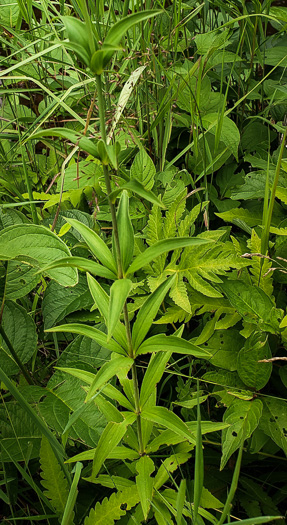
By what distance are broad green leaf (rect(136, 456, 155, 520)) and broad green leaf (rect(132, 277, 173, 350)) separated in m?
0.27

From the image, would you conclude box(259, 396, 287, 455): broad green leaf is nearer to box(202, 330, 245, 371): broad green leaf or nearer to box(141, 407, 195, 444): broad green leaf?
box(202, 330, 245, 371): broad green leaf

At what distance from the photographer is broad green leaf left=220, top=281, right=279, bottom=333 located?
1.13 metres

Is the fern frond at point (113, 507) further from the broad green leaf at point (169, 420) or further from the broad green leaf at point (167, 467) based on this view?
the broad green leaf at point (169, 420)

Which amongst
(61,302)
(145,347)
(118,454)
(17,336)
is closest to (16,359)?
(17,336)

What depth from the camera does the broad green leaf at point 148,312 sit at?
868 millimetres

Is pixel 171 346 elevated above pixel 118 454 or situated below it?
above

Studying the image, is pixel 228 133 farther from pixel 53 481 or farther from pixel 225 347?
pixel 53 481

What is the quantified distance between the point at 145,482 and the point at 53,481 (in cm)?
26

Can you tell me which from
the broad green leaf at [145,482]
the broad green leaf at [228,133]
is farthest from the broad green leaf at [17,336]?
the broad green leaf at [228,133]

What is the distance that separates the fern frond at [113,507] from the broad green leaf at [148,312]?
353mm

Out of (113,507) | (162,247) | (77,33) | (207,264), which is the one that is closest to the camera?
(77,33)

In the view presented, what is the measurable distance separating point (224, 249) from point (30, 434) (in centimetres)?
69

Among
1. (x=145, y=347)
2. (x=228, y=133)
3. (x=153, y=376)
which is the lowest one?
(x=153, y=376)

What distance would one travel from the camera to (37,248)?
3.69 feet
